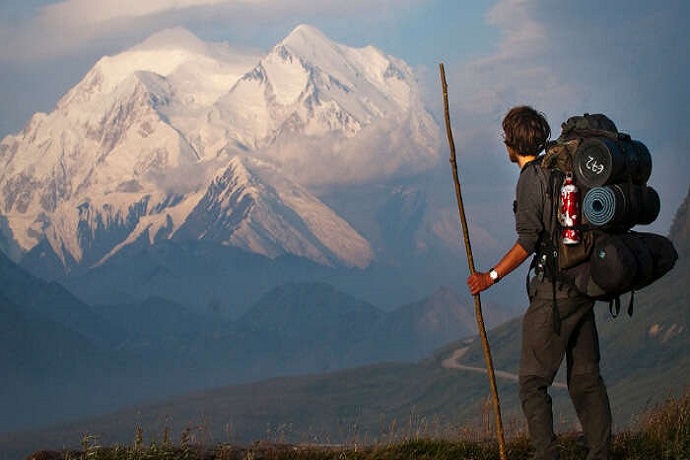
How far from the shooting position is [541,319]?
1112 cm

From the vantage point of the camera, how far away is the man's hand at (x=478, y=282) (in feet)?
35.8

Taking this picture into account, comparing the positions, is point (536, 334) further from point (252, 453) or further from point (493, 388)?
point (252, 453)

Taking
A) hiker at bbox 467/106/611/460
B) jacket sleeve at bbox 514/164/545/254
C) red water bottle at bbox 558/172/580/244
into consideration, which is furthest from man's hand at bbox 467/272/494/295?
red water bottle at bbox 558/172/580/244

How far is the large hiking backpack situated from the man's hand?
62 centimetres

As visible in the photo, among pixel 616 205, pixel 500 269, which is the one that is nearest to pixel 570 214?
pixel 616 205

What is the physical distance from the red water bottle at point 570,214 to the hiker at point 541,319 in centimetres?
18

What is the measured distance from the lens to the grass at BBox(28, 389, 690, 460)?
11602mm

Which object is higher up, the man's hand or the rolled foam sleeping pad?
the rolled foam sleeping pad

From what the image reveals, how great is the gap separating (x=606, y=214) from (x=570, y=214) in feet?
1.26

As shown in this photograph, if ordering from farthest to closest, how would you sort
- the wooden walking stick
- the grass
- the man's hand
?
the grass, the wooden walking stick, the man's hand

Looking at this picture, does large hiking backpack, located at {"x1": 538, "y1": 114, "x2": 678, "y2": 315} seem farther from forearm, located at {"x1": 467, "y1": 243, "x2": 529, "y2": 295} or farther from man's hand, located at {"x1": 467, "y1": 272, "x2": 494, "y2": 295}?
man's hand, located at {"x1": 467, "y1": 272, "x2": 494, "y2": 295}

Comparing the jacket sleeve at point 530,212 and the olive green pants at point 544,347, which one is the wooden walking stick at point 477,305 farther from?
the jacket sleeve at point 530,212

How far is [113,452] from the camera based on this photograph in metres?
11.6

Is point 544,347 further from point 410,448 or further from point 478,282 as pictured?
point 410,448
